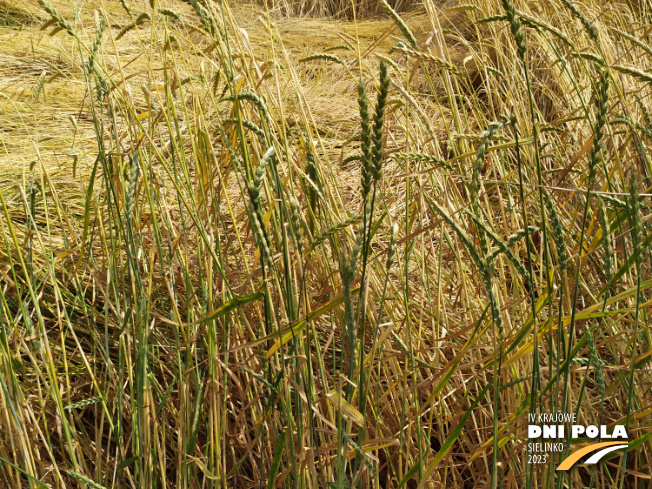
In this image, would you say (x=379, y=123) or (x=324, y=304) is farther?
(x=324, y=304)

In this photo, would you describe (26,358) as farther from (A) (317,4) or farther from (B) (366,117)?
(A) (317,4)

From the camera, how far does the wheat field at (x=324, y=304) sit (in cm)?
64

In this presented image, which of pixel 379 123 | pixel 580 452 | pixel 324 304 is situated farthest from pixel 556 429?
pixel 379 123

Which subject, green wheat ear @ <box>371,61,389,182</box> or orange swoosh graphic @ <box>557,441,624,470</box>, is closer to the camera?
green wheat ear @ <box>371,61,389,182</box>

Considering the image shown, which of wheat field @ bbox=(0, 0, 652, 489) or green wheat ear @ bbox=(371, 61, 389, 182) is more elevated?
green wheat ear @ bbox=(371, 61, 389, 182)

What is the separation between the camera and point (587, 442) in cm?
71

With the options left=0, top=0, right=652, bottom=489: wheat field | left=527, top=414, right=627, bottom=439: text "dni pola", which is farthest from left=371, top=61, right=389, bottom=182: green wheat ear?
left=527, top=414, right=627, bottom=439: text "dni pola"

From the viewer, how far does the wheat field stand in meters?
0.64

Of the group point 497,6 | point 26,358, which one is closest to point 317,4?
point 497,6

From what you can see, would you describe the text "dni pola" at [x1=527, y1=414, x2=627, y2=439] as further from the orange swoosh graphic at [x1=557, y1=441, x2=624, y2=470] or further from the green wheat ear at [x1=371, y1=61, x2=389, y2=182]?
the green wheat ear at [x1=371, y1=61, x2=389, y2=182]

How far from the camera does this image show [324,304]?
2.47 feet

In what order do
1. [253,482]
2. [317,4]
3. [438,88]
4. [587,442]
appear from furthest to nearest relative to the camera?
[317,4] < [438,88] < [253,482] < [587,442]

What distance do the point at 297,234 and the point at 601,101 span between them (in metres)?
0.30

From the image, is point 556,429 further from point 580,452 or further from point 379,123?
point 379,123
